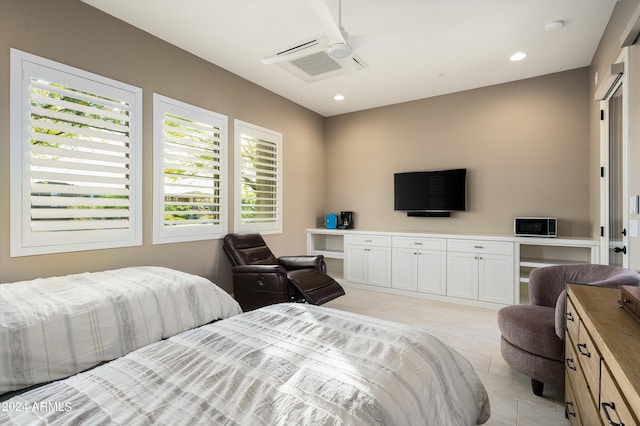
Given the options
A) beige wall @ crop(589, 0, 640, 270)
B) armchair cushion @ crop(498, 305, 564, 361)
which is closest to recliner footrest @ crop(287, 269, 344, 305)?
armchair cushion @ crop(498, 305, 564, 361)

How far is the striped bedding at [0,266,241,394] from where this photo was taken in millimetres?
1527

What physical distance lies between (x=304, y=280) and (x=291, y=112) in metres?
2.79

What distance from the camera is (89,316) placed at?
176 cm

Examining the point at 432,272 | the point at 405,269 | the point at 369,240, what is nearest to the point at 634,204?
the point at 432,272

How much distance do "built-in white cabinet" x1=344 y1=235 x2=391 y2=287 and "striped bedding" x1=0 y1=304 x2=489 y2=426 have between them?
3180 mm

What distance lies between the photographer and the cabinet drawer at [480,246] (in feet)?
12.5

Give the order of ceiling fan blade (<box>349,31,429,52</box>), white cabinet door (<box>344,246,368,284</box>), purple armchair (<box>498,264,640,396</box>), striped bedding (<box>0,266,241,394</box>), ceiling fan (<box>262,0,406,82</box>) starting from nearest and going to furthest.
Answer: striped bedding (<box>0,266,241,394</box>) < purple armchair (<box>498,264,640,396</box>) < ceiling fan (<box>262,0,406,82</box>) < ceiling fan blade (<box>349,31,429,52</box>) < white cabinet door (<box>344,246,368,284</box>)

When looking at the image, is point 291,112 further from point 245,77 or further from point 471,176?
point 471,176

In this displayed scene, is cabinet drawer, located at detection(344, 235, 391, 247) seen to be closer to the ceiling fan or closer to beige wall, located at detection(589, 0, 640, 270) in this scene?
beige wall, located at detection(589, 0, 640, 270)

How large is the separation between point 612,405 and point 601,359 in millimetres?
169

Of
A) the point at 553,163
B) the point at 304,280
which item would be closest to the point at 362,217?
the point at 304,280

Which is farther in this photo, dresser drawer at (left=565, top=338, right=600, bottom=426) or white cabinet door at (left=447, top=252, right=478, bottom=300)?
white cabinet door at (left=447, top=252, right=478, bottom=300)

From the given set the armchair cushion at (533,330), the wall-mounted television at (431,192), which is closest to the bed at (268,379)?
the armchair cushion at (533,330)

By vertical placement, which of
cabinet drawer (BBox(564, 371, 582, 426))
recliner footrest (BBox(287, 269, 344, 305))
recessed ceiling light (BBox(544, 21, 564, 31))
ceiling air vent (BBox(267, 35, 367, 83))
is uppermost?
recessed ceiling light (BBox(544, 21, 564, 31))
